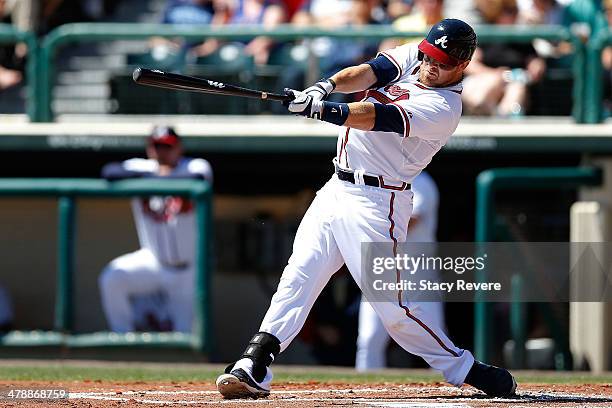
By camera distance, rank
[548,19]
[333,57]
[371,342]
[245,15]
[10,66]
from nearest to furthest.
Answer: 1. [371,342]
2. [333,57]
3. [548,19]
4. [10,66]
5. [245,15]

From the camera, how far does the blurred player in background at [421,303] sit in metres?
8.57

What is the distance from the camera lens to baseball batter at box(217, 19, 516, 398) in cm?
557

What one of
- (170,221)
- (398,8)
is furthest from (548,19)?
(170,221)

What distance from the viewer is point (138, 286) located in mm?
9336

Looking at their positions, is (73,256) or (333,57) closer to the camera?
(73,256)

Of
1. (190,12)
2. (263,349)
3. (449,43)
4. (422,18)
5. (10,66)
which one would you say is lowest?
(263,349)

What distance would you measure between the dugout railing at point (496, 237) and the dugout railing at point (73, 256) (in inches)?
73.9

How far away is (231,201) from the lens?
412 inches

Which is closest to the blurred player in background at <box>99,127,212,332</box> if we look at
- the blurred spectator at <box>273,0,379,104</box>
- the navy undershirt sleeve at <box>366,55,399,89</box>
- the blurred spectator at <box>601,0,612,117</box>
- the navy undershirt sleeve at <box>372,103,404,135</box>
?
the blurred spectator at <box>273,0,379,104</box>

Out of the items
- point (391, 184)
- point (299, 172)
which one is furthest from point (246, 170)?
point (391, 184)

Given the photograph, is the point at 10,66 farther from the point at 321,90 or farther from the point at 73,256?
the point at 321,90

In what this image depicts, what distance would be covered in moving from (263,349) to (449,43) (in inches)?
59.4

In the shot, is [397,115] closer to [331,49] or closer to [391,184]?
[391,184]

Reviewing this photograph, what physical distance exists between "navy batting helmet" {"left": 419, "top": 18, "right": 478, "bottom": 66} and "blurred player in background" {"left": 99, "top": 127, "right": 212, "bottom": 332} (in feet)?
12.9
